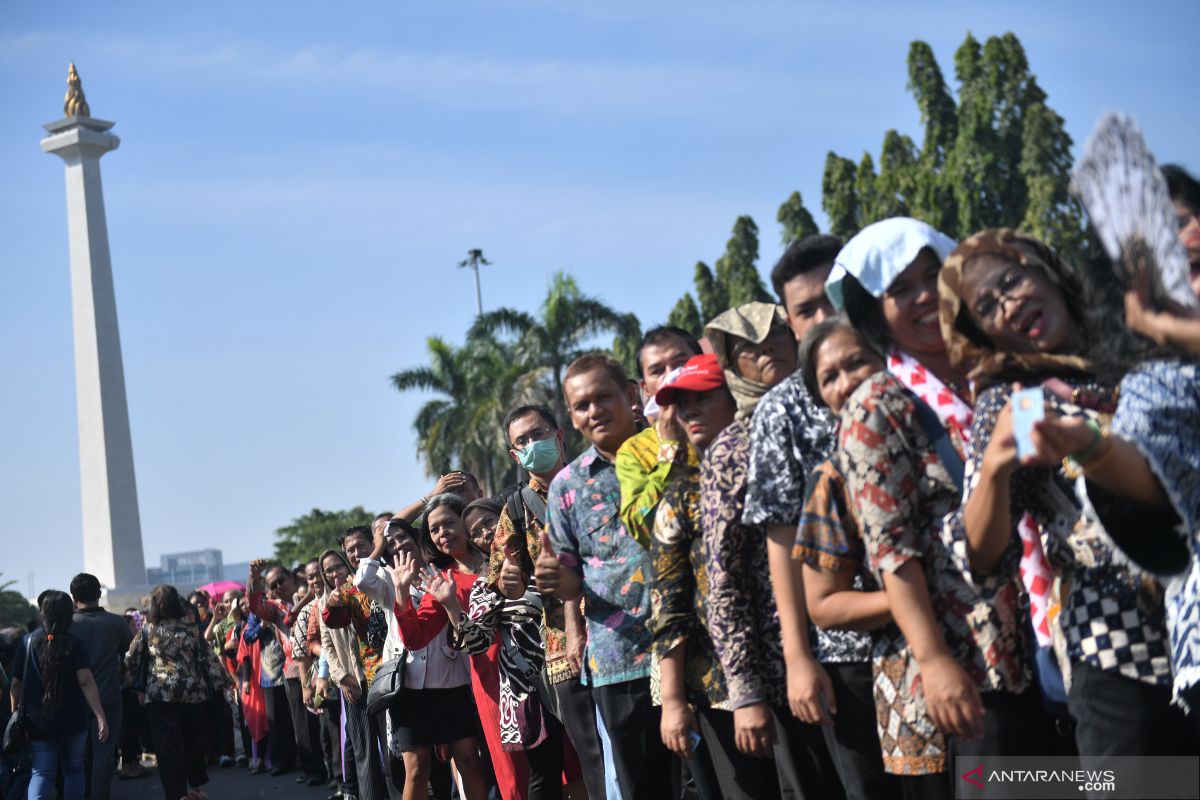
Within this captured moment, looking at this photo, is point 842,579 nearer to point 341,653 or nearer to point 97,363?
point 341,653

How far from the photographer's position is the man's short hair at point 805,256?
4.12 m

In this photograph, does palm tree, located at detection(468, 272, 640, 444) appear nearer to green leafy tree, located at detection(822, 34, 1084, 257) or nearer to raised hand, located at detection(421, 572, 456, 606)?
green leafy tree, located at detection(822, 34, 1084, 257)

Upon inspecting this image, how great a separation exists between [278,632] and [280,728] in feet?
4.17

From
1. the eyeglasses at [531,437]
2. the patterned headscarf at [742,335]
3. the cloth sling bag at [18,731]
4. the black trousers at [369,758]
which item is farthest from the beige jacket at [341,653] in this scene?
the patterned headscarf at [742,335]

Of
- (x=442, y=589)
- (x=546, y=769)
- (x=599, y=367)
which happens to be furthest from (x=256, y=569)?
(x=599, y=367)

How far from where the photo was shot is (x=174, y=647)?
12070mm

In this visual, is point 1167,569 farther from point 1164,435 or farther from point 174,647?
point 174,647

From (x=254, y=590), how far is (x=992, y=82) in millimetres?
29633

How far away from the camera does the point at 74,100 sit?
136 feet

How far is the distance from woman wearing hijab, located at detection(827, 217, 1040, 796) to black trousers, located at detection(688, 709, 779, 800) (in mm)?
1020

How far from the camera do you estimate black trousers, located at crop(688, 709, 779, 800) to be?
167 inches

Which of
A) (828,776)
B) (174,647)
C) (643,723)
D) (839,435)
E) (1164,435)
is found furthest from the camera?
(174,647)

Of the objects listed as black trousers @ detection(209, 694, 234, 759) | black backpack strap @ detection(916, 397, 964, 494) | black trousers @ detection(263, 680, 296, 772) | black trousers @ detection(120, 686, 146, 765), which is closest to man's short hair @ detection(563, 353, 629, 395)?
black backpack strap @ detection(916, 397, 964, 494)

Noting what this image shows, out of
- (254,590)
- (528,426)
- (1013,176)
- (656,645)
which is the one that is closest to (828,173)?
(1013,176)
